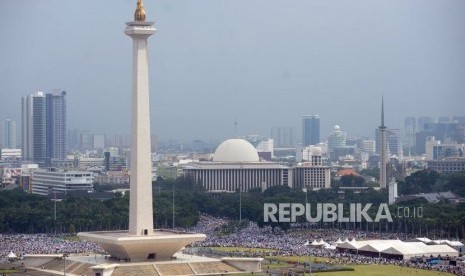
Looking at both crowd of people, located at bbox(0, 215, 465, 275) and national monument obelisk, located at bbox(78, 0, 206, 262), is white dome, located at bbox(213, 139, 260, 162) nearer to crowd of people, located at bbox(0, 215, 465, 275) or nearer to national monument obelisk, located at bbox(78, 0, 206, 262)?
crowd of people, located at bbox(0, 215, 465, 275)

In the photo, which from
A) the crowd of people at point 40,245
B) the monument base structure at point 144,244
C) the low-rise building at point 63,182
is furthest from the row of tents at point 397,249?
the low-rise building at point 63,182

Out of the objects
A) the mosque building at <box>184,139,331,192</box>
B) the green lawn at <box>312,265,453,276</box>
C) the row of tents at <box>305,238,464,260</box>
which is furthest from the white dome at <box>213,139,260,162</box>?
the green lawn at <box>312,265,453,276</box>

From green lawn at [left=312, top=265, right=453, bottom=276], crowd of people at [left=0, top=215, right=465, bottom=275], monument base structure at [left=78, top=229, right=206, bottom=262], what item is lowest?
green lawn at [left=312, top=265, right=453, bottom=276]

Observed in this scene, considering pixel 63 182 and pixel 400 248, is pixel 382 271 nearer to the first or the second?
pixel 400 248

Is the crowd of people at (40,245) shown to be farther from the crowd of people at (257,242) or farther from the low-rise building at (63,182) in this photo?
the low-rise building at (63,182)

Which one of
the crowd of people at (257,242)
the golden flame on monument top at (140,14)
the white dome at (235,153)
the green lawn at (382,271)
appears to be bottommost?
the green lawn at (382,271)

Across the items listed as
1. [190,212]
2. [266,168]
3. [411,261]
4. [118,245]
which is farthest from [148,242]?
[266,168]
